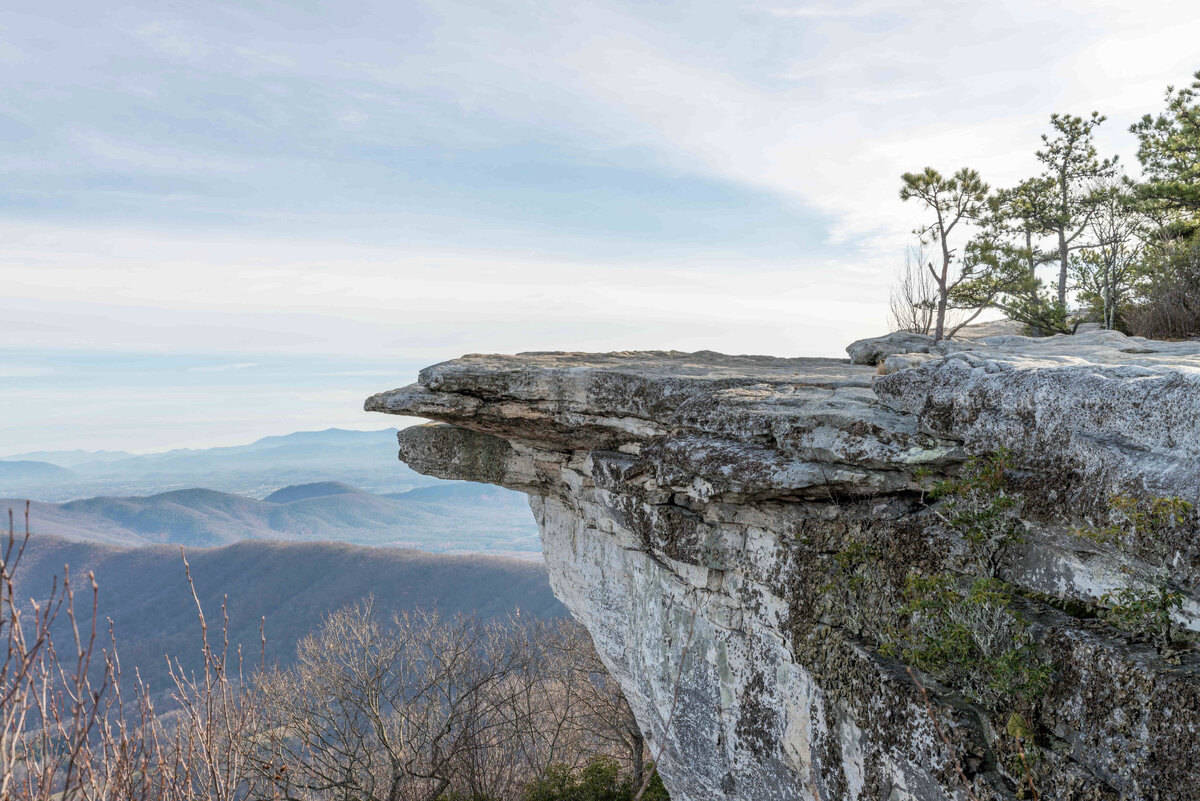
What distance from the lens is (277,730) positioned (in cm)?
1633

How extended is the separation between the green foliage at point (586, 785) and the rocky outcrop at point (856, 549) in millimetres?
10065

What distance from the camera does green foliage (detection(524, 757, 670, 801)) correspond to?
60.9 ft

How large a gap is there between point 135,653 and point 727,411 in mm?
105662

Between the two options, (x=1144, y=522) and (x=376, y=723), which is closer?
(x=1144, y=522)

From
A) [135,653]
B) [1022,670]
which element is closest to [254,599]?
[135,653]

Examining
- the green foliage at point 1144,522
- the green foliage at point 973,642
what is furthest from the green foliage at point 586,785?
the green foliage at point 1144,522

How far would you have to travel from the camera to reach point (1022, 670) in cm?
448

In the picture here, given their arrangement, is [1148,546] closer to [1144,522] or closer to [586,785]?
[1144,522]

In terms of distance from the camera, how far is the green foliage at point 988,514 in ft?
16.0

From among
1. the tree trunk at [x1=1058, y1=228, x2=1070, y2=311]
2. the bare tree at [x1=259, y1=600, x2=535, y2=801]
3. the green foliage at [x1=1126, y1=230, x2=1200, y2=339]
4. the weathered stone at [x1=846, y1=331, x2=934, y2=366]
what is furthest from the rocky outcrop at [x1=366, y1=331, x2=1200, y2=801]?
the tree trunk at [x1=1058, y1=228, x2=1070, y2=311]

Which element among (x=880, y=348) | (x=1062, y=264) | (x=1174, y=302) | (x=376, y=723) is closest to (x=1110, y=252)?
(x=1062, y=264)

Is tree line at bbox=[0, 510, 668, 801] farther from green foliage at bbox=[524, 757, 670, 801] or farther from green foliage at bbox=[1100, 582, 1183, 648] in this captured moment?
green foliage at bbox=[1100, 582, 1183, 648]

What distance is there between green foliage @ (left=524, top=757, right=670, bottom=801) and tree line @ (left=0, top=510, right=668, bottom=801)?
5cm

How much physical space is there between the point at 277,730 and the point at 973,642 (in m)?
16.2
